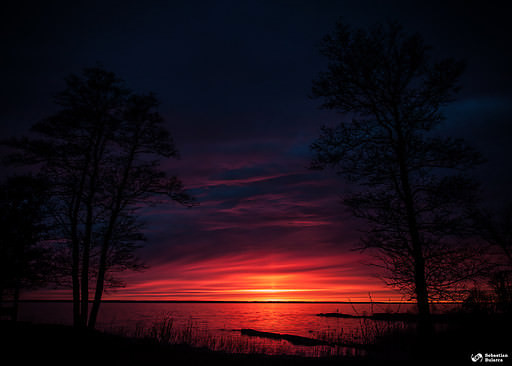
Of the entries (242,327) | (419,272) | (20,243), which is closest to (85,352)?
(419,272)

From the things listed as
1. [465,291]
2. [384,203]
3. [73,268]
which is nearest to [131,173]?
[73,268]

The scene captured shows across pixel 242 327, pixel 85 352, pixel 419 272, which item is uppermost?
pixel 419 272

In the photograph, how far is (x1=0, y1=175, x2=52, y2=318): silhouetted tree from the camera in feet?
56.3

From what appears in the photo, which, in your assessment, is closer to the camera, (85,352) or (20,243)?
(85,352)

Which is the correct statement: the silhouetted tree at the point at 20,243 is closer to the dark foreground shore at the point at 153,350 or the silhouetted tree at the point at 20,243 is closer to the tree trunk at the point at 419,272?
the dark foreground shore at the point at 153,350

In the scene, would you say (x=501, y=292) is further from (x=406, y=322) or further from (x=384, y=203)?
(x=384, y=203)

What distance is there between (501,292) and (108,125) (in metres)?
18.2

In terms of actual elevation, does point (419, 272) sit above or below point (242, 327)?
above

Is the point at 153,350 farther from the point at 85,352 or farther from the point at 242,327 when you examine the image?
the point at 242,327

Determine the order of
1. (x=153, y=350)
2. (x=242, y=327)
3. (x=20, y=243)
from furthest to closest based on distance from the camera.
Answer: (x=242, y=327) → (x=20, y=243) → (x=153, y=350)

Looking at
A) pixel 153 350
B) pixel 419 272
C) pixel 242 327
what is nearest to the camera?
pixel 419 272

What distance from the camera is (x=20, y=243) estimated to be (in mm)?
17562

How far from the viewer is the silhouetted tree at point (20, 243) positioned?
17172 millimetres

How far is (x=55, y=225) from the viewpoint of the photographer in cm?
1482
